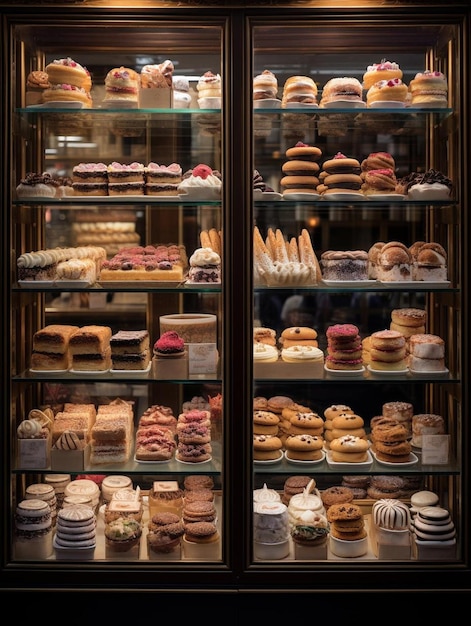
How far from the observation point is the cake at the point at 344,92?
144 inches

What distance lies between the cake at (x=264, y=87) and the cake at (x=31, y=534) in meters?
2.19

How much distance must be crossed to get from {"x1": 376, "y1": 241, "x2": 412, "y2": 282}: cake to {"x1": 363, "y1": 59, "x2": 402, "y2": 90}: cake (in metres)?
0.84

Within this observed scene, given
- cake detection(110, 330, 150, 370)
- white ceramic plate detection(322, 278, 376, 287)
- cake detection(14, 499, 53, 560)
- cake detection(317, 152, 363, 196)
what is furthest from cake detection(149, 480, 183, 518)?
cake detection(317, 152, 363, 196)

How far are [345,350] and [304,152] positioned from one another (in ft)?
3.23

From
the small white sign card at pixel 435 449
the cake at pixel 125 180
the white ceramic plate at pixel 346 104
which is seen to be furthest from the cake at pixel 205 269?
the small white sign card at pixel 435 449

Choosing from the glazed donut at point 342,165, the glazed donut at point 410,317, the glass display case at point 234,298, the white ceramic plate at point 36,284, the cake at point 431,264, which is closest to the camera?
the glass display case at point 234,298

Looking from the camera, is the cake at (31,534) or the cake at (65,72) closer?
the cake at (31,534)

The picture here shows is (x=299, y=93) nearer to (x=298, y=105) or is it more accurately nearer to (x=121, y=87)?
(x=298, y=105)

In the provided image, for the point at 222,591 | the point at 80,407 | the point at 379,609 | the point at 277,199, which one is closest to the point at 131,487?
the point at 80,407

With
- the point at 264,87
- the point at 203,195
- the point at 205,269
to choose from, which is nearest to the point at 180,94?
the point at 264,87

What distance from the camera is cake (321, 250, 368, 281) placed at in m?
3.67

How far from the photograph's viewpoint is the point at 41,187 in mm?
3568

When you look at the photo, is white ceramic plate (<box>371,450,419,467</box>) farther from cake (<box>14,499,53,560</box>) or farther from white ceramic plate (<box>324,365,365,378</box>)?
cake (<box>14,499,53,560</box>)

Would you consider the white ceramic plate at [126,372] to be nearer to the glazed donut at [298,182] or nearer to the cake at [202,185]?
the cake at [202,185]
